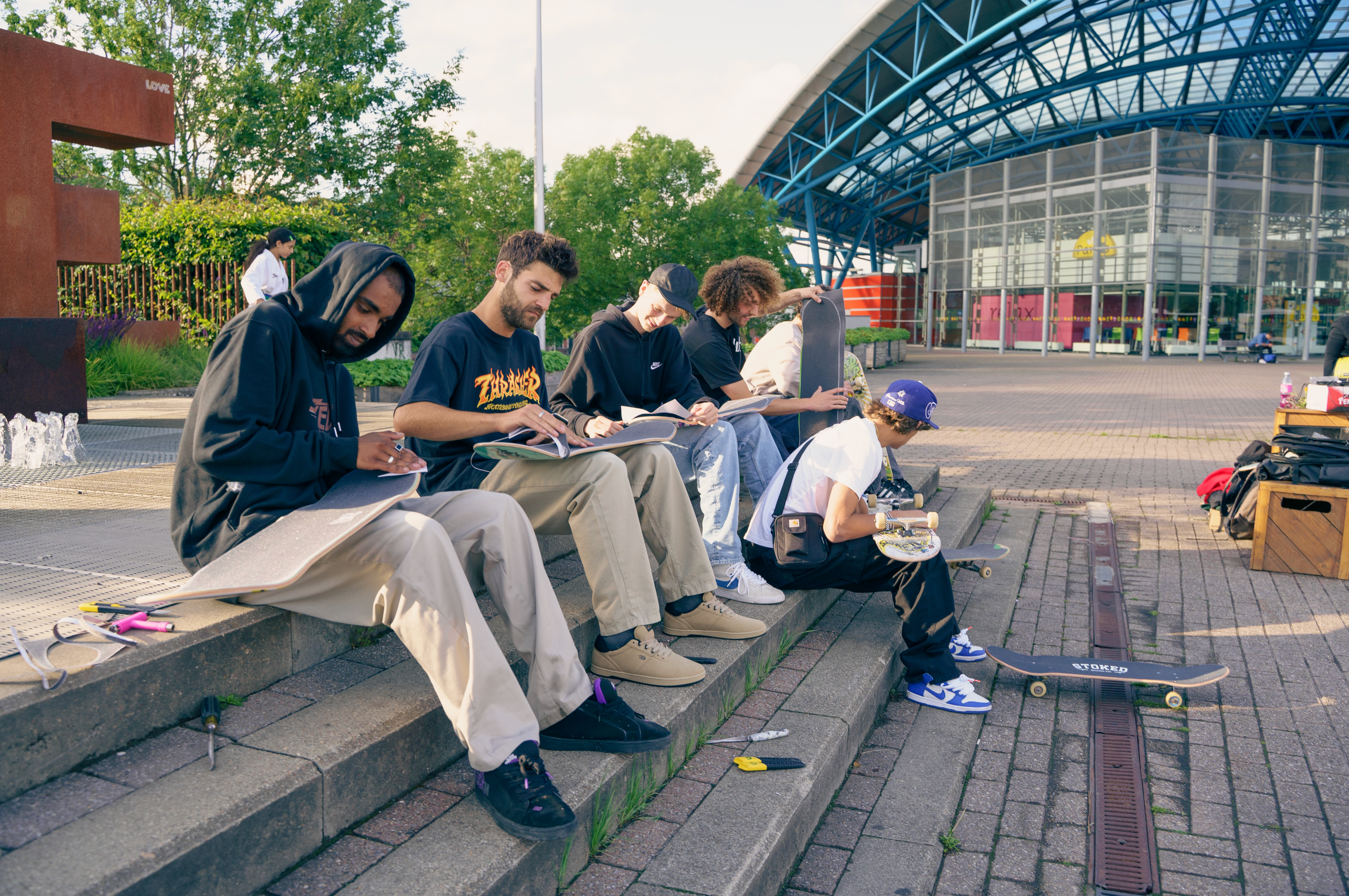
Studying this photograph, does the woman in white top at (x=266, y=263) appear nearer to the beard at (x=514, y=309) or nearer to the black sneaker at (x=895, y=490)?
the black sneaker at (x=895, y=490)

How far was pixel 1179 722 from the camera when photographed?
12.3 feet

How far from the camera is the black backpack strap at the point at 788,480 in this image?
13.6 ft

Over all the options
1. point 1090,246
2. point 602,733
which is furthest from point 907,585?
point 1090,246

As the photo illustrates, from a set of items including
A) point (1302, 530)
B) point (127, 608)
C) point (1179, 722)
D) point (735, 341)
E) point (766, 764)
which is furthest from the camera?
point (1302, 530)

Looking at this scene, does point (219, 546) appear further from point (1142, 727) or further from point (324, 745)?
point (1142, 727)

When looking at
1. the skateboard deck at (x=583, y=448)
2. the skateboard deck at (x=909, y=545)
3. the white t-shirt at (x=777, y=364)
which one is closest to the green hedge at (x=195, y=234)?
the white t-shirt at (x=777, y=364)

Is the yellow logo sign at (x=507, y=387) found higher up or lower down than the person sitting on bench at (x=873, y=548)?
higher up

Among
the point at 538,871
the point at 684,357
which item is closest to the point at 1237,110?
the point at 684,357

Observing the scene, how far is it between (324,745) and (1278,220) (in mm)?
38138

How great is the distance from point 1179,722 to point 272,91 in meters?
21.4

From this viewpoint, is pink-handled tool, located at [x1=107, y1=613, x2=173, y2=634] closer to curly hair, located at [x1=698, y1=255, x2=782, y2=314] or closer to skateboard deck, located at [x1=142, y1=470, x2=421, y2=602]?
skateboard deck, located at [x1=142, y1=470, x2=421, y2=602]

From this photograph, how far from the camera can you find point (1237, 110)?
37562 mm

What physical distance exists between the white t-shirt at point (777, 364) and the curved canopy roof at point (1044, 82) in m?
29.4

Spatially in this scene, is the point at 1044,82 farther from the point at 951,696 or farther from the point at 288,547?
the point at 288,547
